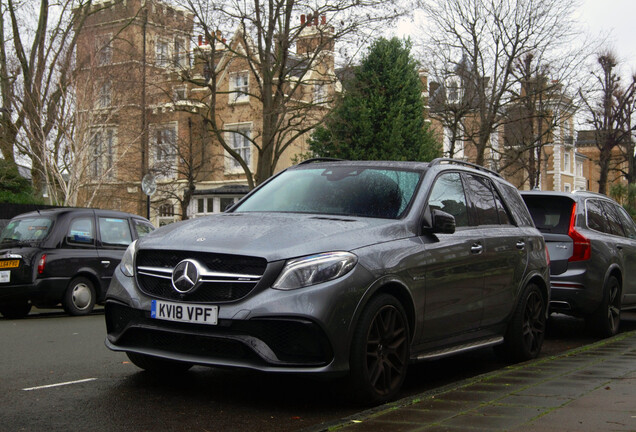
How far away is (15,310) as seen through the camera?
1380 cm

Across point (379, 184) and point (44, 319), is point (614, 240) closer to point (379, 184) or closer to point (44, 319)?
point (379, 184)

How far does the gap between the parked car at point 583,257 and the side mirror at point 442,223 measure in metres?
4.18

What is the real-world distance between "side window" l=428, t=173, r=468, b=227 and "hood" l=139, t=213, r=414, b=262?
2.38ft

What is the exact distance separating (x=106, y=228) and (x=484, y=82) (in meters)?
24.5

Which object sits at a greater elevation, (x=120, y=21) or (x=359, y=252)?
(x=120, y=21)

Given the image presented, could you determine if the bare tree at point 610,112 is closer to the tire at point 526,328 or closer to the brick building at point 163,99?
the brick building at point 163,99

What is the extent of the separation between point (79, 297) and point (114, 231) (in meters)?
1.49

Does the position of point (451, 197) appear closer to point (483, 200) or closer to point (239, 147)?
point (483, 200)

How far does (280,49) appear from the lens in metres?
26.7

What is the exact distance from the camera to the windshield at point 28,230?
1338 centimetres

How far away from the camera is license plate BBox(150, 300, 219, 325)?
529 cm

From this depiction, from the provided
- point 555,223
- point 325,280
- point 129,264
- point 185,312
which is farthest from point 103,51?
point 325,280

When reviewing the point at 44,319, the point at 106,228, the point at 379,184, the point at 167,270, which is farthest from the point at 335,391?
the point at 106,228

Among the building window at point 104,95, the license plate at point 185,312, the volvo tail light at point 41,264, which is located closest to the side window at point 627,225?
the license plate at point 185,312
